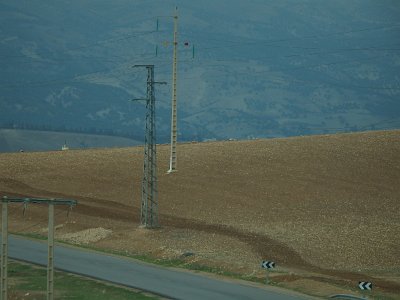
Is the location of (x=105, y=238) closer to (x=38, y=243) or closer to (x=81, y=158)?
(x=38, y=243)

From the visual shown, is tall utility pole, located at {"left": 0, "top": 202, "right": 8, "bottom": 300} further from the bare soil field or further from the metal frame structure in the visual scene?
the bare soil field

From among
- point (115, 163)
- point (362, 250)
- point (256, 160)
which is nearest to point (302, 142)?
point (256, 160)

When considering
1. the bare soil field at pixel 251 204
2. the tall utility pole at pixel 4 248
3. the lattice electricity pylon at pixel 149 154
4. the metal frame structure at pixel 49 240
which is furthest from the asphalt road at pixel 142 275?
the metal frame structure at pixel 49 240

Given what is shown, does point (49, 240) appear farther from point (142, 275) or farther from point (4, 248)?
point (142, 275)


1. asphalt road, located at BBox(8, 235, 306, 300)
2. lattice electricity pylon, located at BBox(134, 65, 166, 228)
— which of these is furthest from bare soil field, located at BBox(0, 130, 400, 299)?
asphalt road, located at BBox(8, 235, 306, 300)

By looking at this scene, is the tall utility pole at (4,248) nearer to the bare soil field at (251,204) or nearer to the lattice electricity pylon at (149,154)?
the bare soil field at (251,204)

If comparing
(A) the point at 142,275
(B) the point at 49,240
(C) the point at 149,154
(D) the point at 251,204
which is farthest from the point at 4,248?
(D) the point at 251,204

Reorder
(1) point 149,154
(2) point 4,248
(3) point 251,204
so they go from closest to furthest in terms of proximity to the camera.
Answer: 1. (2) point 4,248
2. (1) point 149,154
3. (3) point 251,204

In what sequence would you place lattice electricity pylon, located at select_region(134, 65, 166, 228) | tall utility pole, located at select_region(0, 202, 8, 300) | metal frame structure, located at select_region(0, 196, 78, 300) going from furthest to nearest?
1. lattice electricity pylon, located at select_region(134, 65, 166, 228)
2. tall utility pole, located at select_region(0, 202, 8, 300)
3. metal frame structure, located at select_region(0, 196, 78, 300)
